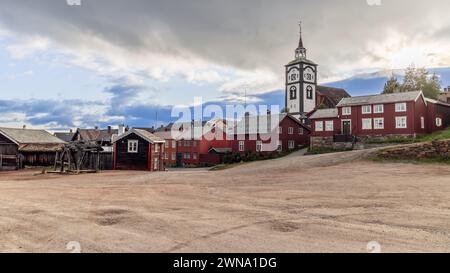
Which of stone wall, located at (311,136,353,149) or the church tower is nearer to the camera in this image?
stone wall, located at (311,136,353,149)

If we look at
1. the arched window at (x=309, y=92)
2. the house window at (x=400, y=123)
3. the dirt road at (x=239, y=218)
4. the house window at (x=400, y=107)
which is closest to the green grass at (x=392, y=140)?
the house window at (x=400, y=123)

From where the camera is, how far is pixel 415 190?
47.2 feet

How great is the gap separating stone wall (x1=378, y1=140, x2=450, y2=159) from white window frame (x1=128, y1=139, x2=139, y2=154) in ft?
76.8

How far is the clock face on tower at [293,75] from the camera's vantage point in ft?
265

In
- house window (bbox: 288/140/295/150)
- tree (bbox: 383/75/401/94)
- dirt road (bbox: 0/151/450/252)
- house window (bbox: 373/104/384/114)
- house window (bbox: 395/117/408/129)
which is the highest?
tree (bbox: 383/75/401/94)

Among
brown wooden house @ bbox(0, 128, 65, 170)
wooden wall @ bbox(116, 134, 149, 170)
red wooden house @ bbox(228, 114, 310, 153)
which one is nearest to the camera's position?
wooden wall @ bbox(116, 134, 149, 170)

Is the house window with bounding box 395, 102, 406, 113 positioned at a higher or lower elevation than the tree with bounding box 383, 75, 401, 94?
lower

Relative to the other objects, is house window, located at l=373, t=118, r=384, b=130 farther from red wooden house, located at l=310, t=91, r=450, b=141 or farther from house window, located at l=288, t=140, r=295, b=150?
house window, located at l=288, t=140, r=295, b=150

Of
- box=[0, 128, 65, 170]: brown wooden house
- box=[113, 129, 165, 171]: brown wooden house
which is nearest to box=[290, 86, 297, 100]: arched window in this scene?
box=[113, 129, 165, 171]: brown wooden house

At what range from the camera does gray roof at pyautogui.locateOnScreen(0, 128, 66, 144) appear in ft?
128

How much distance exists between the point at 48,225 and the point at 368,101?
A: 1658 inches

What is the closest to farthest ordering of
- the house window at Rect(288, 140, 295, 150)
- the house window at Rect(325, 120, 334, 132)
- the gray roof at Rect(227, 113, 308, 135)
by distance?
the house window at Rect(325, 120, 334, 132), the gray roof at Rect(227, 113, 308, 135), the house window at Rect(288, 140, 295, 150)
